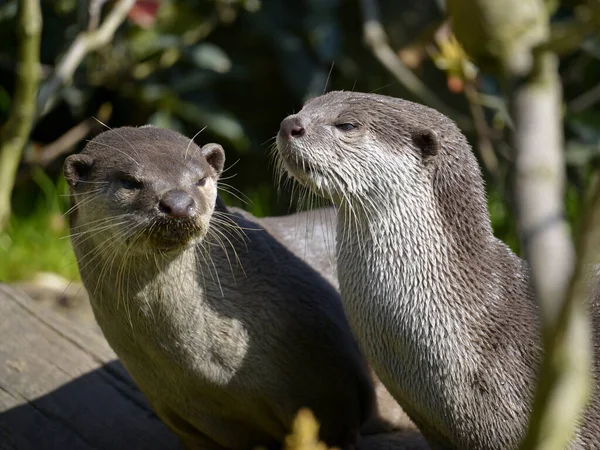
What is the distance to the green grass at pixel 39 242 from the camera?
379 cm

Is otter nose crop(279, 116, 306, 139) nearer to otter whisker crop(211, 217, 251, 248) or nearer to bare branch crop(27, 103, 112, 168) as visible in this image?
otter whisker crop(211, 217, 251, 248)

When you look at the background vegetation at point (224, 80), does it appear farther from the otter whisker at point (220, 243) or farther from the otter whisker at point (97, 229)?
the otter whisker at point (97, 229)

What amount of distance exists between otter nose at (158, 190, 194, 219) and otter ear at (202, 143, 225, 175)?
0.24 metres

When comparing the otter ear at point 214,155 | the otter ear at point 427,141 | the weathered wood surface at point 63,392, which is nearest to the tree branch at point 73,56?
the weathered wood surface at point 63,392

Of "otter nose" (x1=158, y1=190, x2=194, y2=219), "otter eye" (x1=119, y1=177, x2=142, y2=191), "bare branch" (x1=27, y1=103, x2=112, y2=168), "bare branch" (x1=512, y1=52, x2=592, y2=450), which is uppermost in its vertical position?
"bare branch" (x1=512, y1=52, x2=592, y2=450)

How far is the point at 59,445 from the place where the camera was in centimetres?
255

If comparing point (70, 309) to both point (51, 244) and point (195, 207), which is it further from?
point (195, 207)

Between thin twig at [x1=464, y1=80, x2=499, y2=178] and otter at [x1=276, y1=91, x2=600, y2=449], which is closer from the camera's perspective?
otter at [x1=276, y1=91, x2=600, y2=449]

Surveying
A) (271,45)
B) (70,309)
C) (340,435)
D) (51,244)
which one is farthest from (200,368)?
(271,45)

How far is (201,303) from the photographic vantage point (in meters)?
2.18

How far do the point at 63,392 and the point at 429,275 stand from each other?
1210 millimetres

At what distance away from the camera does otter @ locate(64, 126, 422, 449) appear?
204cm

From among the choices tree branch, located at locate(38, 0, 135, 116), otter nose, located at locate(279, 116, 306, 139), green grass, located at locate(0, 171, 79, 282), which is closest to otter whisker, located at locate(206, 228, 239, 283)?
otter nose, located at locate(279, 116, 306, 139)

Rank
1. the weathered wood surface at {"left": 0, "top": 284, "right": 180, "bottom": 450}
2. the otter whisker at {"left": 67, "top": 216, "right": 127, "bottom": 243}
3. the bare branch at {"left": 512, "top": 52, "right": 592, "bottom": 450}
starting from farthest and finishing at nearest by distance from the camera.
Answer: the weathered wood surface at {"left": 0, "top": 284, "right": 180, "bottom": 450} < the otter whisker at {"left": 67, "top": 216, "right": 127, "bottom": 243} < the bare branch at {"left": 512, "top": 52, "right": 592, "bottom": 450}
